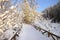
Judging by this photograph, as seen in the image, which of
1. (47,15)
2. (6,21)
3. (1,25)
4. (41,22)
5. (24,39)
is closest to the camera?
(1,25)

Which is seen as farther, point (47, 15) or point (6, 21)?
point (47, 15)

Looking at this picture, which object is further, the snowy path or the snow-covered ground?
the snow-covered ground

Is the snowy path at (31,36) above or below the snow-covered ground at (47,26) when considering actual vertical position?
above

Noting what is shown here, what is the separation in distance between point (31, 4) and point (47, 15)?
5.46 meters

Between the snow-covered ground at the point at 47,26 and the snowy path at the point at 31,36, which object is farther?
the snow-covered ground at the point at 47,26

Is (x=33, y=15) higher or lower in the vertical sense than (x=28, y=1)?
lower

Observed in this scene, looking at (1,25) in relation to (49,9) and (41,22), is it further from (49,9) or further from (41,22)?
(49,9)

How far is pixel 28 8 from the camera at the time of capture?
20.4 metres

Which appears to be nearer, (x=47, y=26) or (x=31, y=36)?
(x=31, y=36)

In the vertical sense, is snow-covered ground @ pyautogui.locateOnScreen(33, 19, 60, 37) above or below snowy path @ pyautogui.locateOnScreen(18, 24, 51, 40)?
below

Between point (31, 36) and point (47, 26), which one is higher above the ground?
point (31, 36)

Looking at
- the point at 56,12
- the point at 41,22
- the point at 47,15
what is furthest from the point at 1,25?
the point at 56,12

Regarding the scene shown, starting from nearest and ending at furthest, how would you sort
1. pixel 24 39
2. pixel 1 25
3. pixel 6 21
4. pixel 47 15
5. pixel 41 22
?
1. pixel 1 25
2. pixel 6 21
3. pixel 24 39
4. pixel 41 22
5. pixel 47 15

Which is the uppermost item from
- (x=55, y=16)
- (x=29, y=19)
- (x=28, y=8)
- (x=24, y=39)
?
(x=24, y=39)
